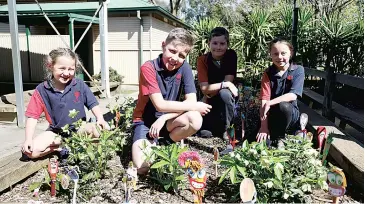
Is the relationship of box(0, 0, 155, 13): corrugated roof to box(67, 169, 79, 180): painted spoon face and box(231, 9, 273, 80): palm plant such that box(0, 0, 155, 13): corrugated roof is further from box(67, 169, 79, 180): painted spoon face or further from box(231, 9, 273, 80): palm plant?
box(67, 169, 79, 180): painted spoon face

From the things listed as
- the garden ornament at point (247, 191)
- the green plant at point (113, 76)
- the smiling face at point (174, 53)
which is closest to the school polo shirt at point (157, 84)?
the smiling face at point (174, 53)

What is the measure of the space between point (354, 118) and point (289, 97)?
1704 millimetres

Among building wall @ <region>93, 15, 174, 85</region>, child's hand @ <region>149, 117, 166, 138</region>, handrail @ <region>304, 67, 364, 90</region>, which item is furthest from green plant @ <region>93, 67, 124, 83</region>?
child's hand @ <region>149, 117, 166, 138</region>

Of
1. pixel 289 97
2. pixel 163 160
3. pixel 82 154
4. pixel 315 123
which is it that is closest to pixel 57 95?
pixel 82 154

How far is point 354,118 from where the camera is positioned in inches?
168

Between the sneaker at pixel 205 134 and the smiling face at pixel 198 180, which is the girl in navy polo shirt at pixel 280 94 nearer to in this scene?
the sneaker at pixel 205 134

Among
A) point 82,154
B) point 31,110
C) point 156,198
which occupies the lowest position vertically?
point 156,198

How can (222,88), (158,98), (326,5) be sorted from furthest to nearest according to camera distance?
(326,5), (222,88), (158,98)

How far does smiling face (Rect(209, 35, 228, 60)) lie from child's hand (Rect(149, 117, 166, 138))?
125cm

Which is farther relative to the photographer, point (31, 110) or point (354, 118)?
point (354, 118)

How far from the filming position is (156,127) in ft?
8.99

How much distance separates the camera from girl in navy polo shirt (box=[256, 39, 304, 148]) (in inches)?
121

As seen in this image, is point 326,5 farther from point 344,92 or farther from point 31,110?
→ point 31,110

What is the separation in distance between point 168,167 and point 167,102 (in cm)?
60
